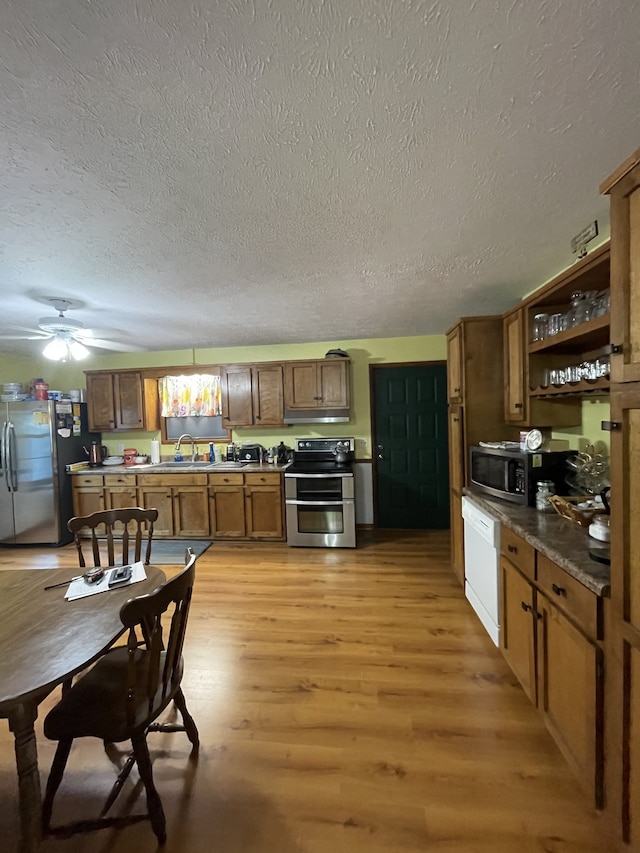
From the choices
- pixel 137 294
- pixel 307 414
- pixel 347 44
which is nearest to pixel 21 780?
pixel 347 44

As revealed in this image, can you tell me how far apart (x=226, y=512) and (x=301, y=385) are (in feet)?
5.72

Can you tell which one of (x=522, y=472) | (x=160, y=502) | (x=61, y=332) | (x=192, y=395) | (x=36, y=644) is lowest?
(x=160, y=502)

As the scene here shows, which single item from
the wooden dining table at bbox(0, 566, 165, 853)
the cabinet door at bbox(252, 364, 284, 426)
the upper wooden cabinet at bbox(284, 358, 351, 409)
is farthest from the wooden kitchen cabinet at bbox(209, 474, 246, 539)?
the wooden dining table at bbox(0, 566, 165, 853)

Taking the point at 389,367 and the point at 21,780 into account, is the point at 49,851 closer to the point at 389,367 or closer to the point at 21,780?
the point at 21,780

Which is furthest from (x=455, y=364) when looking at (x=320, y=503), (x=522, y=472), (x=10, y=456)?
(x=10, y=456)

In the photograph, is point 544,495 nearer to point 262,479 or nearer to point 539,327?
point 539,327

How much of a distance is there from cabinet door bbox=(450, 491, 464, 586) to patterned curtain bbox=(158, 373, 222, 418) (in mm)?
3101

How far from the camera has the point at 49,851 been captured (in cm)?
123

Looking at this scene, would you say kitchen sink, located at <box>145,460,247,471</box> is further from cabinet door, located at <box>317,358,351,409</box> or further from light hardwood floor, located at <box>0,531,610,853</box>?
light hardwood floor, located at <box>0,531,610,853</box>

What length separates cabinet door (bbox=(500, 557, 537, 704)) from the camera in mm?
1676

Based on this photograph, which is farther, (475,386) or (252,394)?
(252,394)

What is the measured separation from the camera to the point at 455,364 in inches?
115

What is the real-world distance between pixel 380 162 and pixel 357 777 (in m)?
2.39

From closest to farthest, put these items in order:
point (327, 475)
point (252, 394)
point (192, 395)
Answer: point (327, 475)
point (252, 394)
point (192, 395)
